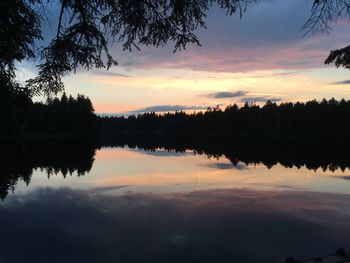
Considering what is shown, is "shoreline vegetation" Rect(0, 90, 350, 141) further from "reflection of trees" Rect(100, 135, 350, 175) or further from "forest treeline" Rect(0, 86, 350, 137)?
"reflection of trees" Rect(100, 135, 350, 175)

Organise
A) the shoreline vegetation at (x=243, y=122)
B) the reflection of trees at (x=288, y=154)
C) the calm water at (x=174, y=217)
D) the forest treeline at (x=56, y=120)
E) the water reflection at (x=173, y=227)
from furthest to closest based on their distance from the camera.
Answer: the shoreline vegetation at (x=243, y=122) < the forest treeline at (x=56, y=120) < the reflection of trees at (x=288, y=154) < the calm water at (x=174, y=217) < the water reflection at (x=173, y=227)

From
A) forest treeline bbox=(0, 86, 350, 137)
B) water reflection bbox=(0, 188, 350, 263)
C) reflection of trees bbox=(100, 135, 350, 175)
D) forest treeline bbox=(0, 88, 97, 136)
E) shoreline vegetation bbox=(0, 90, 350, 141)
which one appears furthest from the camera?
forest treeline bbox=(0, 86, 350, 137)

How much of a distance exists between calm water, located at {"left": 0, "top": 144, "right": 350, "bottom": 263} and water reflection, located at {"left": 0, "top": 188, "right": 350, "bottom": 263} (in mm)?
39

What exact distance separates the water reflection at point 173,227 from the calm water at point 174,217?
1.6 inches

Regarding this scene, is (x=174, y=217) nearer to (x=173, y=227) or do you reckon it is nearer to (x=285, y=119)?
(x=173, y=227)

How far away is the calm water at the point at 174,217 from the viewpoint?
13.4 meters

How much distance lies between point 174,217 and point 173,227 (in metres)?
1.56

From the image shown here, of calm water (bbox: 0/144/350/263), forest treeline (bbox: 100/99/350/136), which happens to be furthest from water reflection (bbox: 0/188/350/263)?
forest treeline (bbox: 100/99/350/136)

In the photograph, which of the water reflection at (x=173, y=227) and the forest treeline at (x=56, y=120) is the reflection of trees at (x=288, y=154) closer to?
the water reflection at (x=173, y=227)

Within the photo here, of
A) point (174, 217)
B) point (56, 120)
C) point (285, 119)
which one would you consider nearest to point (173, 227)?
point (174, 217)

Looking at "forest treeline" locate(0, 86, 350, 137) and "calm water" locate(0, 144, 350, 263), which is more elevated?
"forest treeline" locate(0, 86, 350, 137)

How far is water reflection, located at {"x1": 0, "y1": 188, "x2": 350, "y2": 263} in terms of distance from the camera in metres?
13.2

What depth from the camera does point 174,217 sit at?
1762cm

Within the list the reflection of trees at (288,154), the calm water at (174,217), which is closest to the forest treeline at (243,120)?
the reflection of trees at (288,154)
